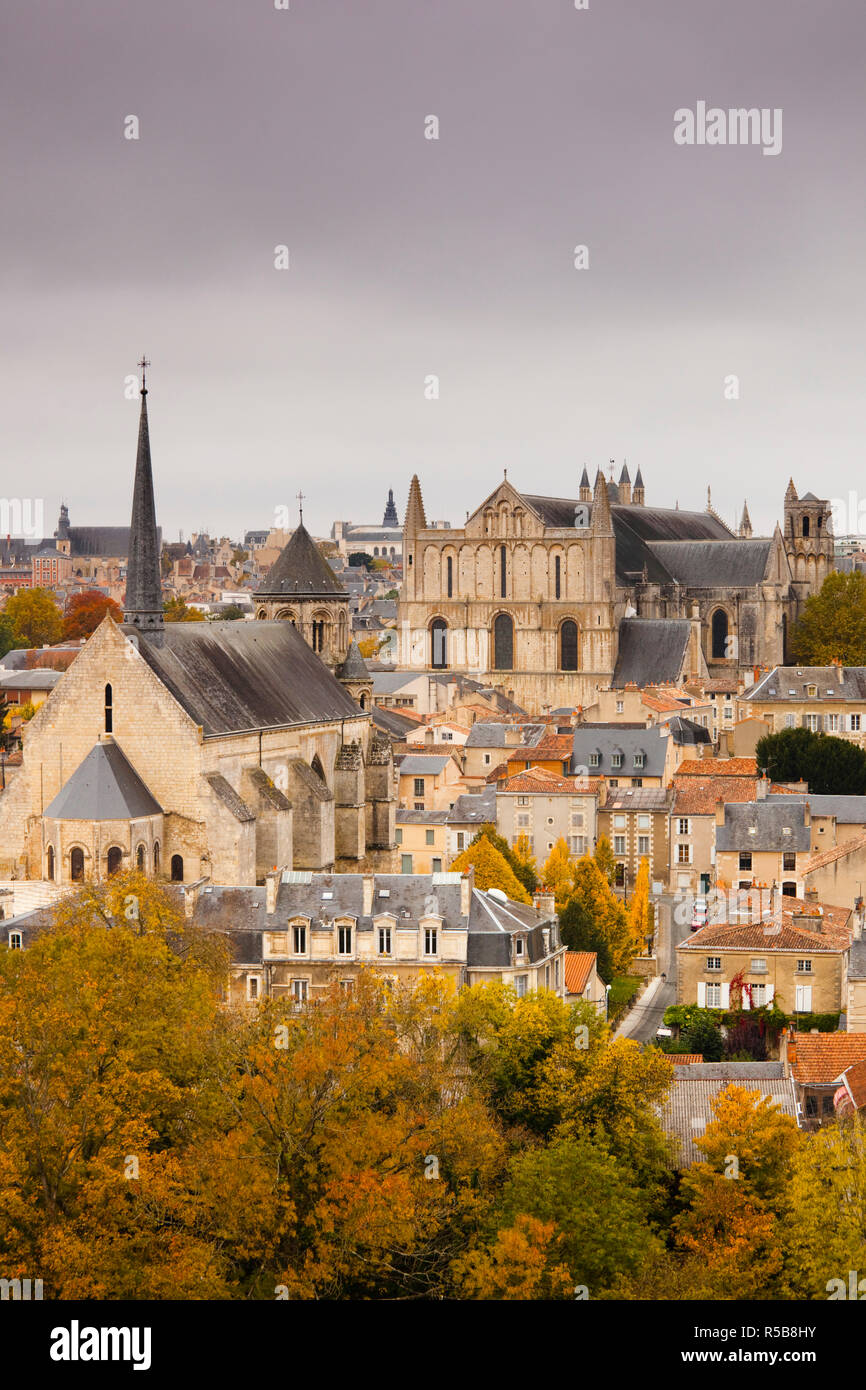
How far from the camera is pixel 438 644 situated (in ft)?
357

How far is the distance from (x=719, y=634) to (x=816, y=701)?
3033cm

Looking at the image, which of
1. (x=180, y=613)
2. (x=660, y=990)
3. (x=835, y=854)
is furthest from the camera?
(x=180, y=613)

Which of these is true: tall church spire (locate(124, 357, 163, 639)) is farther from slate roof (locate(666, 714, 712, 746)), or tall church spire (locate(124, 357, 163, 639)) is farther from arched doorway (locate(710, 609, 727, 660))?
arched doorway (locate(710, 609, 727, 660))

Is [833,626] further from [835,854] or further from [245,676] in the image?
[245,676]

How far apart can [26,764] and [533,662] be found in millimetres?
56208

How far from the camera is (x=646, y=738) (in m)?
71.2

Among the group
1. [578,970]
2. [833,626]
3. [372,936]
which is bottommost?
[578,970]

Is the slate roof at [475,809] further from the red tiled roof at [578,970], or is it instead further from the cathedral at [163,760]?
the red tiled roof at [578,970]

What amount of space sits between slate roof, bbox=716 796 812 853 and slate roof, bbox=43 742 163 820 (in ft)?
62.7

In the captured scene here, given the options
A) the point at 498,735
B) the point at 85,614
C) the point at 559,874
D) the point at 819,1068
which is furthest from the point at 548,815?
the point at 85,614

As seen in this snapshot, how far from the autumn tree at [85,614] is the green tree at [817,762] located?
82.8 metres

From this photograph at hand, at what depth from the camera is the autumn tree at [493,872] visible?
5319cm

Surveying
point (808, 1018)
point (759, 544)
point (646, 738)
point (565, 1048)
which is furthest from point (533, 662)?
point (565, 1048)

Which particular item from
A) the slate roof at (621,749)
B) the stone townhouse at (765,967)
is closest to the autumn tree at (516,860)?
the slate roof at (621,749)
